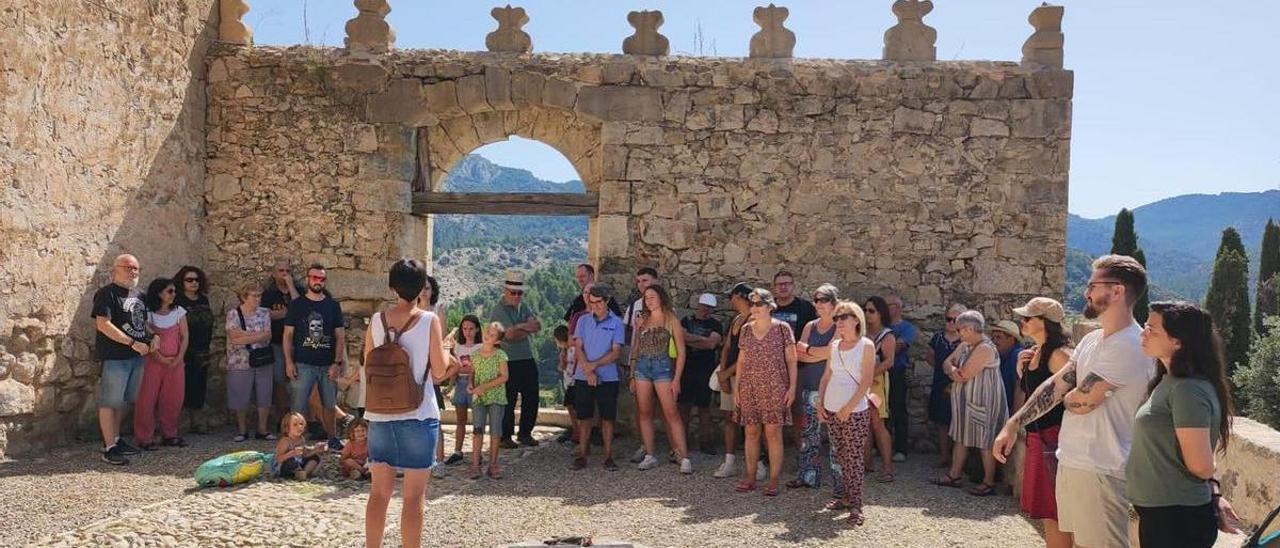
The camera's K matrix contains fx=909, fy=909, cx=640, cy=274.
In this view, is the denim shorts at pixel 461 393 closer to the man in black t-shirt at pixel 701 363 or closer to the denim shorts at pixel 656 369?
the denim shorts at pixel 656 369

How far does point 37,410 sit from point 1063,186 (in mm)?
8229

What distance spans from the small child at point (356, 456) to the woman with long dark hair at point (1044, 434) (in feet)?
13.5

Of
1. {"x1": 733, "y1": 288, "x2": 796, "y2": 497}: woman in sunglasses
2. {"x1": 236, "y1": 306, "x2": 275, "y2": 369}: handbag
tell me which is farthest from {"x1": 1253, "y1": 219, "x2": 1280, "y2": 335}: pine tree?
{"x1": 236, "y1": 306, "x2": 275, "y2": 369}: handbag

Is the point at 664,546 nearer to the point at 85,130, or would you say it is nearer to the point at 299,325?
the point at 299,325

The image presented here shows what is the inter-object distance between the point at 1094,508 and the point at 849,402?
211 centimetres

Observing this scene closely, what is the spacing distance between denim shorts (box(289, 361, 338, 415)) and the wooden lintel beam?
5.94ft

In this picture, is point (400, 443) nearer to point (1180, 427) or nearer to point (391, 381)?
point (391, 381)

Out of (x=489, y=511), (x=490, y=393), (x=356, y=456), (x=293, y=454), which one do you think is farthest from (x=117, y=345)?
(x=489, y=511)

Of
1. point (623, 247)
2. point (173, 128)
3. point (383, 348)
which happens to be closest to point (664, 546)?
point (383, 348)

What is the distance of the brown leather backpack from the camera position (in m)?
3.80

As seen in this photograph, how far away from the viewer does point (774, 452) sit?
588 centimetres

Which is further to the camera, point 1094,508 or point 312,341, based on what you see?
point 312,341

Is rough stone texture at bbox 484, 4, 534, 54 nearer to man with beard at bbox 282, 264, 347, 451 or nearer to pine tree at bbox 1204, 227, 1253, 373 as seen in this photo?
man with beard at bbox 282, 264, 347, 451

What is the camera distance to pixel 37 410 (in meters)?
6.51
